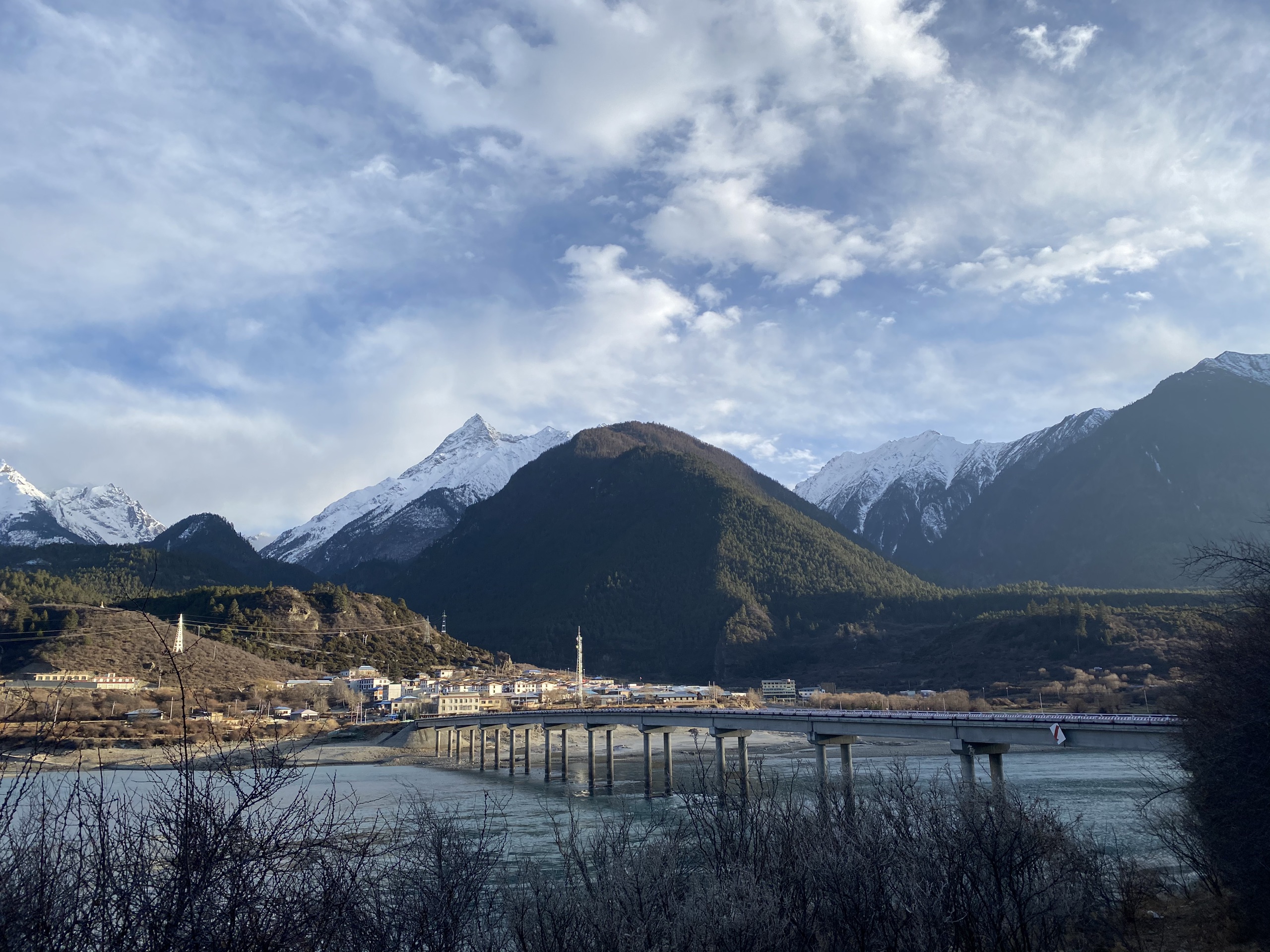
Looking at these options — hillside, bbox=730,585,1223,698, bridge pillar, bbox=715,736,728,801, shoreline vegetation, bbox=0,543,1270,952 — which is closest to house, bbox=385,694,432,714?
hillside, bbox=730,585,1223,698

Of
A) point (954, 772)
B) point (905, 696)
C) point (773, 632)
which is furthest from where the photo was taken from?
point (773, 632)

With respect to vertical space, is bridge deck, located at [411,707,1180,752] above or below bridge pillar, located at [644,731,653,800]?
above

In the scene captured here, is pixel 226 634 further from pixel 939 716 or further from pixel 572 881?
pixel 572 881

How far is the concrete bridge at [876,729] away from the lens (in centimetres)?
3756

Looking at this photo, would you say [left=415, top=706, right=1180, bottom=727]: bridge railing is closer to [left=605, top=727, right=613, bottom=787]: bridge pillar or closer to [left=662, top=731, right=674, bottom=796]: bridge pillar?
[left=605, top=727, right=613, bottom=787]: bridge pillar

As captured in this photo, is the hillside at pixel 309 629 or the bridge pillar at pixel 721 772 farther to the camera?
the hillside at pixel 309 629

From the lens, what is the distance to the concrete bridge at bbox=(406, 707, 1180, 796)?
37.6m

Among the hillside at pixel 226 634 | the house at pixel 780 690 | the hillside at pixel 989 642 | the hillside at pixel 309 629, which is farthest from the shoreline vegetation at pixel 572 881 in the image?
the hillside at pixel 309 629

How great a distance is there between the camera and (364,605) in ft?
651

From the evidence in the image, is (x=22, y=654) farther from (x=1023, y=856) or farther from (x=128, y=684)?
(x=1023, y=856)

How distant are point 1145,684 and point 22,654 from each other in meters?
143

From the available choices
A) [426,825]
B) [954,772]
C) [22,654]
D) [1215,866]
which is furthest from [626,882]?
[22,654]

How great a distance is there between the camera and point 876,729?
164 feet

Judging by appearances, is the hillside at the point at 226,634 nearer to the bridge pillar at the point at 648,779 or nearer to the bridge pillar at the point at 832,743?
the bridge pillar at the point at 648,779
